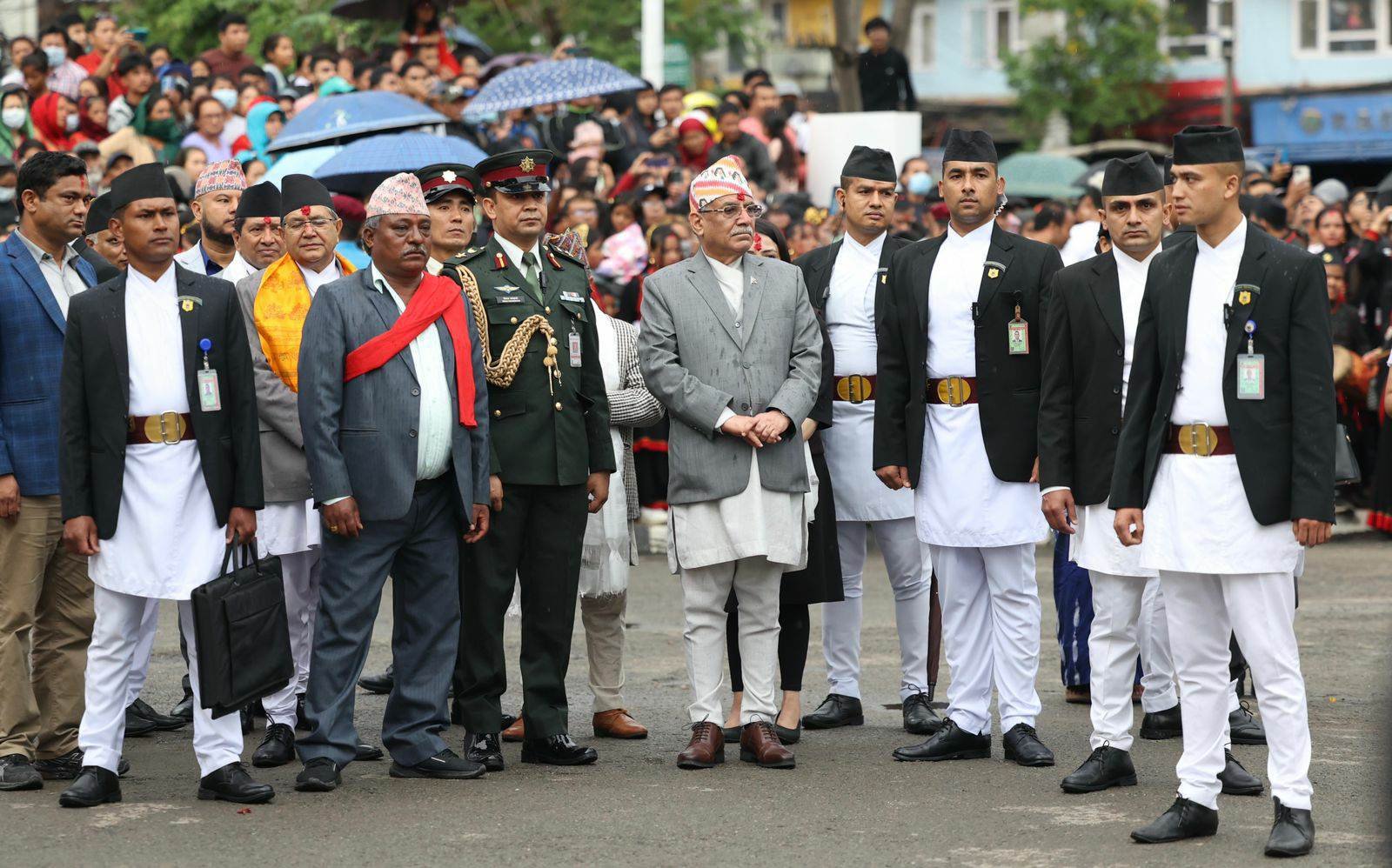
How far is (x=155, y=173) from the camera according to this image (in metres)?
6.97

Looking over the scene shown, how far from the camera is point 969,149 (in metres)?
7.71

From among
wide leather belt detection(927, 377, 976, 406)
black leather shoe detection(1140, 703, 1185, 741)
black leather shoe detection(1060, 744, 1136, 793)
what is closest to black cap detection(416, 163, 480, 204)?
wide leather belt detection(927, 377, 976, 406)

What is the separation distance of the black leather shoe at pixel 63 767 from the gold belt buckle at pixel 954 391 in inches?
141

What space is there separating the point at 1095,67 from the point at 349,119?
80.6 feet

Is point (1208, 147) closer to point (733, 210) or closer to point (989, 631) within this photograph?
point (733, 210)

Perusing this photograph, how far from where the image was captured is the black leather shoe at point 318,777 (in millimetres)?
6926

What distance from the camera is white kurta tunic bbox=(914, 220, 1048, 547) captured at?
754 cm

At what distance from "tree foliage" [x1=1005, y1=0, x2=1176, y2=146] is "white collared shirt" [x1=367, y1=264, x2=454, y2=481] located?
2930 centimetres

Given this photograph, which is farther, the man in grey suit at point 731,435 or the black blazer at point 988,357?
the black blazer at point 988,357

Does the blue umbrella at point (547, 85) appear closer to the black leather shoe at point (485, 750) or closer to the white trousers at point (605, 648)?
the white trousers at point (605, 648)

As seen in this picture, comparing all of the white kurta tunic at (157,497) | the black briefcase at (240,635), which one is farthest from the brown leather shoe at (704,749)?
the white kurta tunic at (157,497)

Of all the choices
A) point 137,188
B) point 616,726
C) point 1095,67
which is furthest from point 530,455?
point 1095,67

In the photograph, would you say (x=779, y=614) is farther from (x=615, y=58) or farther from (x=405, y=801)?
(x=615, y=58)

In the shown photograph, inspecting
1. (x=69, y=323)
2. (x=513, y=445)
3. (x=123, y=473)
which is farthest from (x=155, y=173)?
(x=513, y=445)
